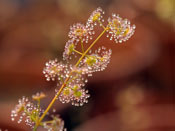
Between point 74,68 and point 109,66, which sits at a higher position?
point 109,66

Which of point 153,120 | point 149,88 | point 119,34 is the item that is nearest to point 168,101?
point 149,88

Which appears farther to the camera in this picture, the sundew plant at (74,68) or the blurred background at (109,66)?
the blurred background at (109,66)

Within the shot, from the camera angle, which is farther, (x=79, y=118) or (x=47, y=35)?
(x=47, y=35)

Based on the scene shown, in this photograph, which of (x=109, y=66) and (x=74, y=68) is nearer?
(x=74, y=68)

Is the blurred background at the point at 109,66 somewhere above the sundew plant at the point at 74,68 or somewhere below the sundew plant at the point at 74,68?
above

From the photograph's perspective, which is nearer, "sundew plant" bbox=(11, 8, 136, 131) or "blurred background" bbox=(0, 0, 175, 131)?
"sundew plant" bbox=(11, 8, 136, 131)

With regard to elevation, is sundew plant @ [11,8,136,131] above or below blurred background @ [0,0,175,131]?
below

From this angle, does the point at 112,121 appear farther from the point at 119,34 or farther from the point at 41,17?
the point at 119,34

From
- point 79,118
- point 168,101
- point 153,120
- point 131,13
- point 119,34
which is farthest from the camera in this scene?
point 131,13
